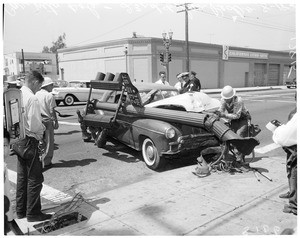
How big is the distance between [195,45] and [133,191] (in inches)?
1323

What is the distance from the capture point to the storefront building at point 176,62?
33.3 metres

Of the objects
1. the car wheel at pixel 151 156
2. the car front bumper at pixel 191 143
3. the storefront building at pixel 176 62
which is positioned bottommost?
the car wheel at pixel 151 156

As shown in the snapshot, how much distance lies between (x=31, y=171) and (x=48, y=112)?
2596mm

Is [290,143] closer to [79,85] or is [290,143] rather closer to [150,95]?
[150,95]

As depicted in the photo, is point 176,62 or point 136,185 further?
point 176,62

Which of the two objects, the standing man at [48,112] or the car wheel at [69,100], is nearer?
the standing man at [48,112]

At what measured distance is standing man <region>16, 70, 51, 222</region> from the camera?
3.74m

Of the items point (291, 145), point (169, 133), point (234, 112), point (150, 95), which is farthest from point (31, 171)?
point (150, 95)

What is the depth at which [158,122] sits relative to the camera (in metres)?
5.95

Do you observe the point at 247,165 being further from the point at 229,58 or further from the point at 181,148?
the point at 229,58

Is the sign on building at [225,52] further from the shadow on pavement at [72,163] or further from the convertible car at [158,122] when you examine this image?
the shadow on pavement at [72,163]

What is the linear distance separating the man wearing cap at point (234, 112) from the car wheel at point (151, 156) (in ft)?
4.43

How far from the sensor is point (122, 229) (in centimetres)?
358

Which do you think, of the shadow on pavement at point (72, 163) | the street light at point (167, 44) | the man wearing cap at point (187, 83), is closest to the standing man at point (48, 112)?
the shadow on pavement at point (72, 163)
